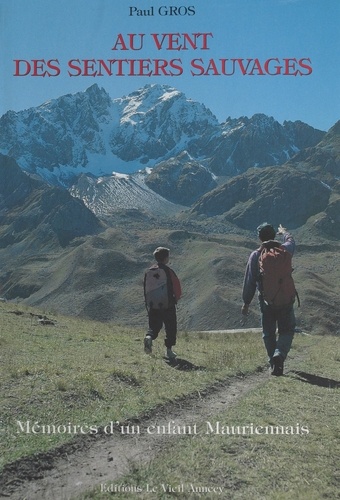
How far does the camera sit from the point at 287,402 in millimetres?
9680

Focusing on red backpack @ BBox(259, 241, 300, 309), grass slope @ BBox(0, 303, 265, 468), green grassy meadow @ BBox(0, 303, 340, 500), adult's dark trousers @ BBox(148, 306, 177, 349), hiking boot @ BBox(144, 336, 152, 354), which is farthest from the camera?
hiking boot @ BBox(144, 336, 152, 354)

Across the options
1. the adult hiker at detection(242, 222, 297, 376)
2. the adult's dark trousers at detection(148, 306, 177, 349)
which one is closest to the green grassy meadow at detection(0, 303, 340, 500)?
the adult's dark trousers at detection(148, 306, 177, 349)

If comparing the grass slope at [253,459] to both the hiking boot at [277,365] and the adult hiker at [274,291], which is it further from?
the adult hiker at [274,291]

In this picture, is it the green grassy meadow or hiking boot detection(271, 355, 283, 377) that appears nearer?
the green grassy meadow

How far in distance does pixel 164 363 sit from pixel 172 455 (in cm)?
719

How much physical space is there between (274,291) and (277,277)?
34 cm

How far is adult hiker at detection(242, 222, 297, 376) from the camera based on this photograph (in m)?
12.1

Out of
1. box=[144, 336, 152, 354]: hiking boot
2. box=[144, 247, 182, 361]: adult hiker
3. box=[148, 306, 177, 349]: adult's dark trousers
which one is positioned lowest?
box=[144, 336, 152, 354]: hiking boot

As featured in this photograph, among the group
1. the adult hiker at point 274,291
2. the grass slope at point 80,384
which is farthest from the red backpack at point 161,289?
the adult hiker at point 274,291

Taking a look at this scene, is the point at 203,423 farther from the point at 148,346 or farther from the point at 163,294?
the point at 148,346

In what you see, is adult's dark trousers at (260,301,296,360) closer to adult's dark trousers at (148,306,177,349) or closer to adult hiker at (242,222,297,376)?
adult hiker at (242,222,297,376)

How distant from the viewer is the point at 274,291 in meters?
12.1

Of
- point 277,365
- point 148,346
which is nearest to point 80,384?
point 277,365

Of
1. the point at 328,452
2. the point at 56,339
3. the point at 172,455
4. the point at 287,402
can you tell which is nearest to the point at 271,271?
the point at 287,402
